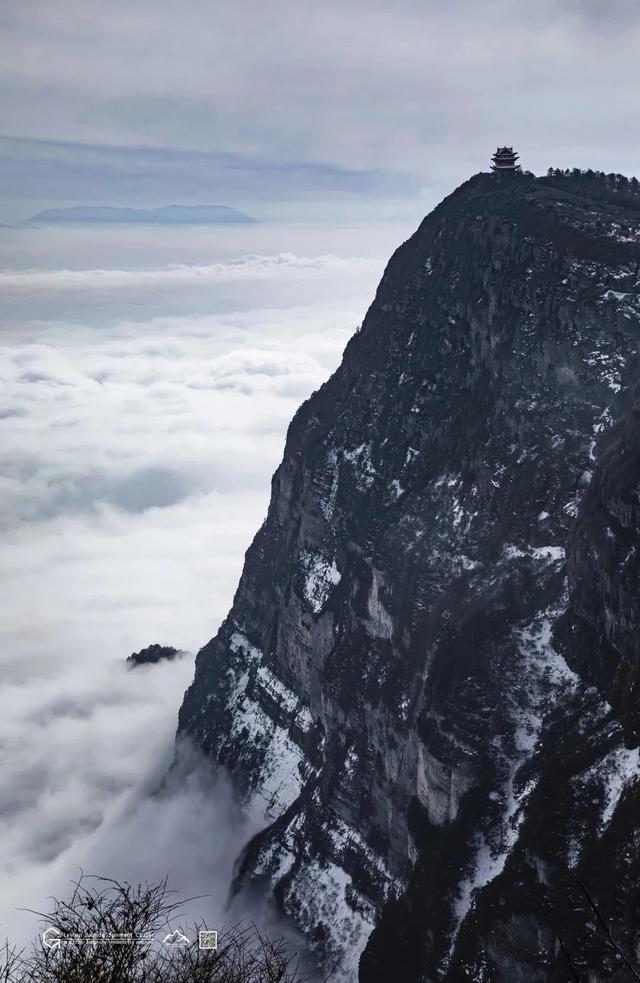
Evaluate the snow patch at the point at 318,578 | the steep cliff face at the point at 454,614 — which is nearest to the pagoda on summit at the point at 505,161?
the steep cliff face at the point at 454,614

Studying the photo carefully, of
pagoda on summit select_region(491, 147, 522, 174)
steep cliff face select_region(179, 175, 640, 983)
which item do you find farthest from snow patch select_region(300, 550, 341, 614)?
pagoda on summit select_region(491, 147, 522, 174)

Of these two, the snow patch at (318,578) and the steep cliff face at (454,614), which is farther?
the snow patch at (318,578)

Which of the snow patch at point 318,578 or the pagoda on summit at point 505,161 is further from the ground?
the pagoda on summit at point 505,161

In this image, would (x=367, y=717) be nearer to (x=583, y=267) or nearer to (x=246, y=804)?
(x=246, y=804)

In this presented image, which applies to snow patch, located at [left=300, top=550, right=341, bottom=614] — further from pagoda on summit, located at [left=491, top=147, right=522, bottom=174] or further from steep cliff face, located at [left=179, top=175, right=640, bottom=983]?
pagoda on summit, located at [left=491, top=147, right=522, bottom=174]

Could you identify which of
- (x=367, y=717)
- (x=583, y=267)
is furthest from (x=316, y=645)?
(x=583, y=267)

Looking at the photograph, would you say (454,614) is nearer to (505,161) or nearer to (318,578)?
(318,578)

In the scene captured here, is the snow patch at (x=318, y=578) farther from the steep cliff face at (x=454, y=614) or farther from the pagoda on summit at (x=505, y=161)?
the pagoda on summit at (x=505, y=161)
